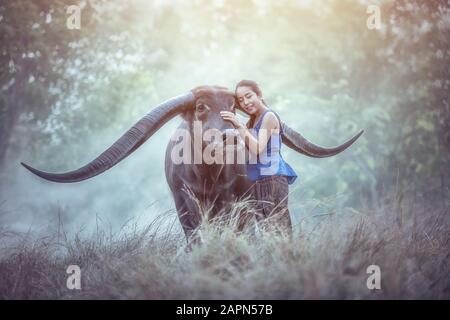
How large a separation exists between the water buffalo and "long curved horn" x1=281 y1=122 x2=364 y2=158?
0.10 feet

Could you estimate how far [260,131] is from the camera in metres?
4.36

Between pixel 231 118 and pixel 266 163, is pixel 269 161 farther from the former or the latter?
pixel 231 118

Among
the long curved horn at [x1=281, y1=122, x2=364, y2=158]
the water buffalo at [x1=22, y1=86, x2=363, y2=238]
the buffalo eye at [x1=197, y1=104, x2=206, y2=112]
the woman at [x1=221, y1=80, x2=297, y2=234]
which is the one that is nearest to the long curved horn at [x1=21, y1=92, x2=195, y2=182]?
the water buffalo at [x1=22, y1=86, x2=363, y2=238]

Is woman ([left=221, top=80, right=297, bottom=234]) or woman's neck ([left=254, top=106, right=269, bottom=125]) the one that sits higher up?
woman's neck ([left=254, top=106, right=269, bottom=125])

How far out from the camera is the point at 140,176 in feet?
41.7

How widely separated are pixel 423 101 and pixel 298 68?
3.11 m

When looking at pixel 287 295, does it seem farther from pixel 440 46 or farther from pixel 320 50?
pixel 320 50

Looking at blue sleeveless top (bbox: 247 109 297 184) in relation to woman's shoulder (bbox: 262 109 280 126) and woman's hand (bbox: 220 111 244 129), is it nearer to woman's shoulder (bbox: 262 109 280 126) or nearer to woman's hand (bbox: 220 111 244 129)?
woman's shoulder (bbox: 262 109 280 126)

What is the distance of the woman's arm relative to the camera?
418cm

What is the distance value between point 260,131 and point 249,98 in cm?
38

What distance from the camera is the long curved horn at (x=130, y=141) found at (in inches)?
169

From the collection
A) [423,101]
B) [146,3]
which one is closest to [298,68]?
[423,101]

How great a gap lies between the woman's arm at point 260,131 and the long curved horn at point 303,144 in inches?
28.3

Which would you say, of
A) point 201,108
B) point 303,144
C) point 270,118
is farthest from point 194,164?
point 303,144
